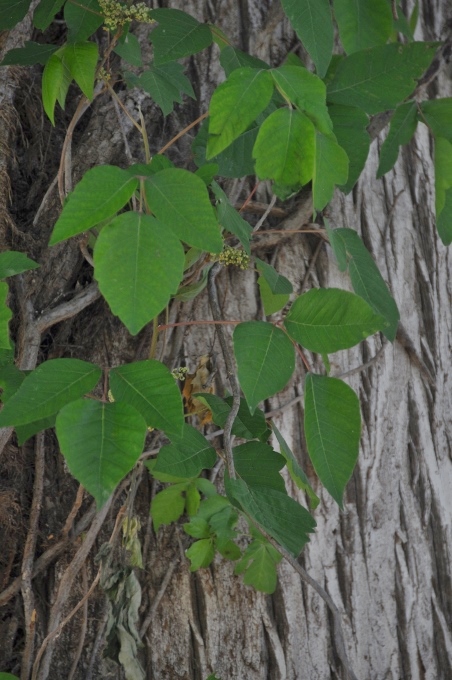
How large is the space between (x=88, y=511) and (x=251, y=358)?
2.29 ft

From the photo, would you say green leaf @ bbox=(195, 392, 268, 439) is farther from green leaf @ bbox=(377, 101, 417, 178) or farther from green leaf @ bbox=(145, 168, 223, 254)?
green leaf @ bbox=(377, 101, 417, 178)

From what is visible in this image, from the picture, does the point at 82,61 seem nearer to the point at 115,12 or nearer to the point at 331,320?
the point at 115,12

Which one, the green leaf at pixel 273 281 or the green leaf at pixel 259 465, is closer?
the green leaf at pixel 259 465

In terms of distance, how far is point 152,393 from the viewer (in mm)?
851

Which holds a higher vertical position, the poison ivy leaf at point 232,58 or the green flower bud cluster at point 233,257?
the poison ivy leaf at point 232,58

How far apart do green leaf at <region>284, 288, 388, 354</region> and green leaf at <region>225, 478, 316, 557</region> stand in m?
0.24

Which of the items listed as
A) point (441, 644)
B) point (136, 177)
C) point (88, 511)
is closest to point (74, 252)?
point (88, 511)

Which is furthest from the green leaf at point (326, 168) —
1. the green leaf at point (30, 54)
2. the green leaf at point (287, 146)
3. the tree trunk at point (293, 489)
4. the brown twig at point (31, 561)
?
the brown twig at point (31, 561)

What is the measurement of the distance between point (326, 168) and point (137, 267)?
34 centimetres

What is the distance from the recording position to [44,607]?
1.45m

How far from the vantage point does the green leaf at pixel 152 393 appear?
84 centimetres

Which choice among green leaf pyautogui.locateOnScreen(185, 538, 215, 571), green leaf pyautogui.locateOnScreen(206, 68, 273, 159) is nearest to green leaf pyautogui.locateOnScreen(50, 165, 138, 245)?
green leaf pyautogui.locateOnScreen(206, 68, 273, 159)

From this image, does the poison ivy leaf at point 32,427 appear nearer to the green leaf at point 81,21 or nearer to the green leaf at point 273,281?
the green leaf at point 273,281

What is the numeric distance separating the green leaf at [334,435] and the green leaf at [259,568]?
0.43m
